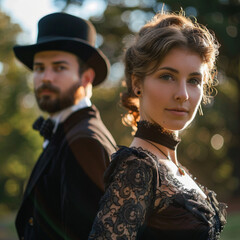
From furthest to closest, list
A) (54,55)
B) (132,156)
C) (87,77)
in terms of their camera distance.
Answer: (87,77) → (54,55) → (132,156)

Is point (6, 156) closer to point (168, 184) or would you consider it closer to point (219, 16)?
point (219, 16)

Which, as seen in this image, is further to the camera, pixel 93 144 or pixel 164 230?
pixel 93 144

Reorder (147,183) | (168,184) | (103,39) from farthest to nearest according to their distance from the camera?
(103,39), (168,184), (147,183)

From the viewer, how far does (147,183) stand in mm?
1803

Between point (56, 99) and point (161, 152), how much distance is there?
→ 160 cm

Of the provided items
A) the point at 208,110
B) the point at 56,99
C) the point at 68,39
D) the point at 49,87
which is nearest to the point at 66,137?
the point at 56,99

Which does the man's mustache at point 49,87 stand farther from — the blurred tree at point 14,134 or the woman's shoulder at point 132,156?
the blurred tree at point 14,134

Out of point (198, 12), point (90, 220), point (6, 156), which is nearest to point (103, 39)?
point (198, 12)

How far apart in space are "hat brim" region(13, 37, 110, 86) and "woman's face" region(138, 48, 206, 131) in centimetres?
170

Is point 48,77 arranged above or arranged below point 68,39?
below

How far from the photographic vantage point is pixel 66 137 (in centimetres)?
314

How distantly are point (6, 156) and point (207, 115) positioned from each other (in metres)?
14.0

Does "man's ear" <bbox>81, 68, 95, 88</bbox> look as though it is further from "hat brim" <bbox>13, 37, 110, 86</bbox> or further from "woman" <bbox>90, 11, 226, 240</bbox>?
"woman" <bbox>90, 11, 226, 240</bbox>

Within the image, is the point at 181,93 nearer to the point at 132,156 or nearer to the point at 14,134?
the point at 132,156
